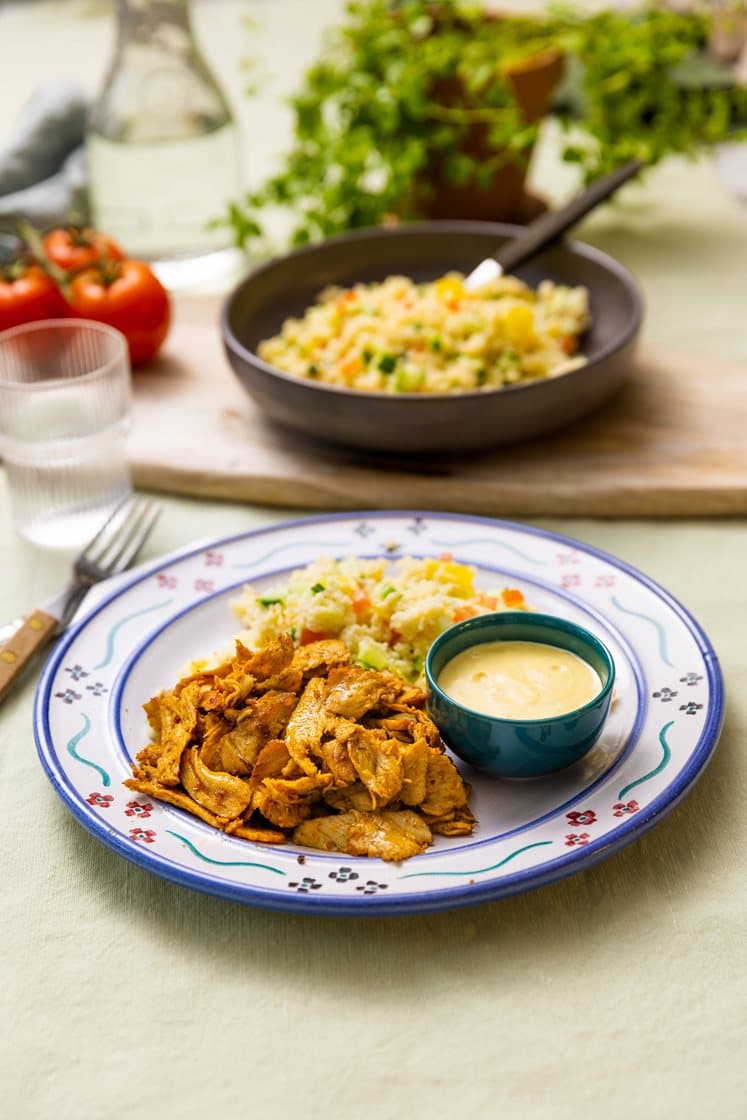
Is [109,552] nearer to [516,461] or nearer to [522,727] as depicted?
[516,461]

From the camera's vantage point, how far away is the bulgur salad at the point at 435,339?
294 cm

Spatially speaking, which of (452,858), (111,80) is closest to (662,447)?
(452,858)

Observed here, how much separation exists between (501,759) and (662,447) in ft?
4.39

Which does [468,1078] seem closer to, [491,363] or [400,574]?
[400,574]

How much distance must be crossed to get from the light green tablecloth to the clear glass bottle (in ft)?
7.68

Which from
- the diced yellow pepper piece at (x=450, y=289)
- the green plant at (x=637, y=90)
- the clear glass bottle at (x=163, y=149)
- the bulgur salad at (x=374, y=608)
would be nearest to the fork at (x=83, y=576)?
the bulgur salad at (x=374, y=608)

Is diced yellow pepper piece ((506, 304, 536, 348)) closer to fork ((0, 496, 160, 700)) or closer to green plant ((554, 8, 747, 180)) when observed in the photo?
fork ((0, 496, 160, 700))

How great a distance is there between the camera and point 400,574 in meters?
2.39

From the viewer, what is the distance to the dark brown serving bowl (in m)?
2.78

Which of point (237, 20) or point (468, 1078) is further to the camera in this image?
point (237, 20)

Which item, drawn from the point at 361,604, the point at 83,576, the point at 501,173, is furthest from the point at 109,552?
the point at 501,173

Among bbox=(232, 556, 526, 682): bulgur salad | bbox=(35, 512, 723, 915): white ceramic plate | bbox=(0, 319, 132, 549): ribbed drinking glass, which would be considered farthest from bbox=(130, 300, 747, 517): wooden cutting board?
bbox=(232, 556, 526, 682): bulgur salad

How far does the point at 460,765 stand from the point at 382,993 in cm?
42

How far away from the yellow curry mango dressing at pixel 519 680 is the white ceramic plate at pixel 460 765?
105mm
